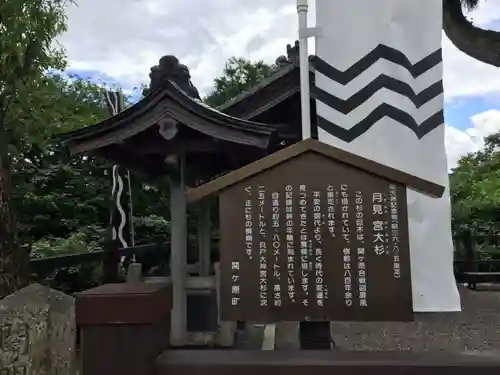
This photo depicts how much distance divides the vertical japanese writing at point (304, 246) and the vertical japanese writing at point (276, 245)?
135 mm

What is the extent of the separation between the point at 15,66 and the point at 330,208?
16.4ft

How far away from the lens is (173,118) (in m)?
5.16

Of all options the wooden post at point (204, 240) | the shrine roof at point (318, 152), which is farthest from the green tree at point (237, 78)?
the shrine roof at point (318, 152)

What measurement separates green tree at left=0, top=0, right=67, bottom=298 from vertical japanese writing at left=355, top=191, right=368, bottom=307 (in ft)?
14.1

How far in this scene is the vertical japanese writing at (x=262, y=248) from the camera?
3098 mm

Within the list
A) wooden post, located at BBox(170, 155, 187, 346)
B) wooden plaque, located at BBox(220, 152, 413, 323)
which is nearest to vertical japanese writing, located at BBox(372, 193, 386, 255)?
wooden plaque, located at BBox(220, 152, 413, 323)

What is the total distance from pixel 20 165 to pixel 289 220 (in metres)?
10.6

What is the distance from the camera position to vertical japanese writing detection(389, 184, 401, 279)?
3033 millimetres

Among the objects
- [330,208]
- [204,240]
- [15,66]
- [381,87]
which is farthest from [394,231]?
[15,66]

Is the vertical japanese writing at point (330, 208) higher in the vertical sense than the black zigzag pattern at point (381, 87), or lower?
lower

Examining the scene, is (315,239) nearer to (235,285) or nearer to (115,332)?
(235,285)

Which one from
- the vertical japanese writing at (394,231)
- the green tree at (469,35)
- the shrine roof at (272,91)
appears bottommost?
the vertical japanese writing at (394,231)

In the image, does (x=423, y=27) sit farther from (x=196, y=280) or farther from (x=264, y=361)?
(x=196, y=280)

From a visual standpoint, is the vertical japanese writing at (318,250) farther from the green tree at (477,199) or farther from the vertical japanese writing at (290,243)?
the green tree at (477,199)
